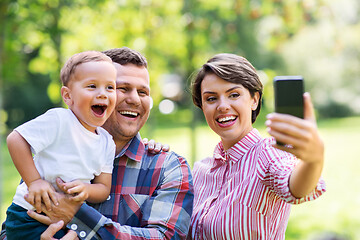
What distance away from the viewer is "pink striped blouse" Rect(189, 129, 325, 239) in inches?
94.7

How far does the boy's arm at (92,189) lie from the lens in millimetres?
2303

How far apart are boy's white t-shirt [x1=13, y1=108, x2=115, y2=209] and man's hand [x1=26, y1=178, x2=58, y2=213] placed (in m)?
0.06

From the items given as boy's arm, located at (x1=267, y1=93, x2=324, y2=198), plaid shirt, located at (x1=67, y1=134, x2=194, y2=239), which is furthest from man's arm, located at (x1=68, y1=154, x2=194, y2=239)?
boy's arm, located at (x1=267, y1=93, x2=324, y2=198)

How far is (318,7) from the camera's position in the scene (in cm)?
680

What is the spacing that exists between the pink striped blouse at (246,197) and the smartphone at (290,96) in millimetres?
614

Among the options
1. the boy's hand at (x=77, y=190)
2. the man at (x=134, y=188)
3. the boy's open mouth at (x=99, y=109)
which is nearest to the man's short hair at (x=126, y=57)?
the man at (x=134, y=188)

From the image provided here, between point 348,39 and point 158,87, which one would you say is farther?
point 348,39

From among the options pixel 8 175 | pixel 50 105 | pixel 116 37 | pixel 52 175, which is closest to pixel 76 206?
pixel 52 175

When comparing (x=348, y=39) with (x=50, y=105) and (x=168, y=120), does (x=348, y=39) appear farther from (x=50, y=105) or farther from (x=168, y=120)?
(x=50, y=105)

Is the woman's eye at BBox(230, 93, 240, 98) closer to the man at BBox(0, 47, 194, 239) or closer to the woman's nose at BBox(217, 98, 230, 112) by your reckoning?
the woman's nose at BBox(217, 98, 230, 112)

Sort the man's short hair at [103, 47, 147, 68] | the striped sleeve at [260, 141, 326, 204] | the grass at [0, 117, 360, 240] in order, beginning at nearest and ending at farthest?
the striped sleeve at [260, 141, 326, 204]
the man's short hair at [103, 47, 147, 68]
the grass at [0, 117, 360, 240]

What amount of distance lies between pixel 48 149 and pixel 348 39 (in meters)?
25.9

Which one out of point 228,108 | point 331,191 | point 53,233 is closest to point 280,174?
point 228,108

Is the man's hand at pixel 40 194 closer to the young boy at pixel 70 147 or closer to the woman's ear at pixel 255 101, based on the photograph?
the young boy at pixel 70 147
